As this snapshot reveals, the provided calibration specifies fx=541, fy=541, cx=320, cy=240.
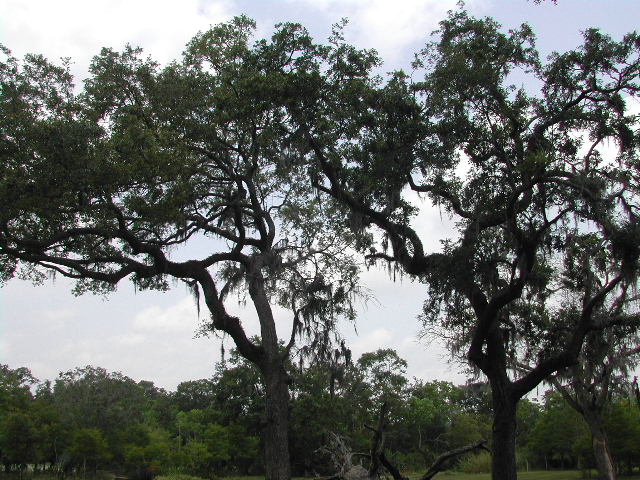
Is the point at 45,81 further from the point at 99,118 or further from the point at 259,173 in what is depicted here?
the point at 259,173

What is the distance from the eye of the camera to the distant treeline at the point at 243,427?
30516mm

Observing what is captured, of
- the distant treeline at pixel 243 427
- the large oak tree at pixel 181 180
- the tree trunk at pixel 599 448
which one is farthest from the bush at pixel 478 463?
the large oak tree at pixel 181 180

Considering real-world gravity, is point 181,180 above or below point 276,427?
above

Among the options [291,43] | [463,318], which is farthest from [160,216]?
[463,318]

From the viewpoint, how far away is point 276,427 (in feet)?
44.6

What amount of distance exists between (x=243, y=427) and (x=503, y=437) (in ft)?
83.2

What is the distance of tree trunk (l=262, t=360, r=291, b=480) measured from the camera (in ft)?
43.3

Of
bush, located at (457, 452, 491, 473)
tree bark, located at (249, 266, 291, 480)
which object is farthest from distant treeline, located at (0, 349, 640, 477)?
tree bark, located at (249, 266, 291, 480)

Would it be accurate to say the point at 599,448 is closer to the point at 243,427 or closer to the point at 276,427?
the point at 276,427

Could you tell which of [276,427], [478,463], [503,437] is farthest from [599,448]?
[478,463]

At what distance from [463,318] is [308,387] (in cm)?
2170

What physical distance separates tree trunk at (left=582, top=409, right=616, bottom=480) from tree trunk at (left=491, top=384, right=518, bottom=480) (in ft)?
36.7

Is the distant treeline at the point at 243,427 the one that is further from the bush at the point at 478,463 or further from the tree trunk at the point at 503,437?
the tree trunk at the point at 503,437

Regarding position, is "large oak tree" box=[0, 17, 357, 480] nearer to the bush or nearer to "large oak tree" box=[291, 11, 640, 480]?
"large oak tree" box=[291, 11, 640, 480]
